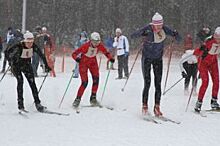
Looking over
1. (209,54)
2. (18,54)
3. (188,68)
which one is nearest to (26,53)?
(18,54)

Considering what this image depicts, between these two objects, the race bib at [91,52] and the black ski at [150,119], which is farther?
the race bib at [91,52]

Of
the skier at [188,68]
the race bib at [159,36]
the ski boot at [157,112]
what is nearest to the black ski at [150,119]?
the ski boot at [157,112]

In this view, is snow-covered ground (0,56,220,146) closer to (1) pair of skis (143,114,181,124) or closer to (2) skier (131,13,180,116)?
(1) pair of skis (143,114,181,124)

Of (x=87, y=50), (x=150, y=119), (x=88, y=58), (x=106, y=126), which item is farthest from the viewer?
(x=88, y=58)

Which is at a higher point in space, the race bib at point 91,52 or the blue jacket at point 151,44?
the blue jacket at point 151,44

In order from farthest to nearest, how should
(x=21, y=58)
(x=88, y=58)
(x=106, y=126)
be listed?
(x=88, y=58) → (x=21, y=58) → (x=106, y=126)

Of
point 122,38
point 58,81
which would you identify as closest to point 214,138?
point 58,81

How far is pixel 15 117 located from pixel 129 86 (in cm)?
560

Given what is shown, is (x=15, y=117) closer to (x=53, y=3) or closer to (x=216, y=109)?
(x=216, y=109)

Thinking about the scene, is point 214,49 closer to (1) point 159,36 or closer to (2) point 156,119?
(1) point 159,36

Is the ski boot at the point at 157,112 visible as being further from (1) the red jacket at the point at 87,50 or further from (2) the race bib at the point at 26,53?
(2) the race bib at the point at 26,53

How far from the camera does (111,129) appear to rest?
789cm

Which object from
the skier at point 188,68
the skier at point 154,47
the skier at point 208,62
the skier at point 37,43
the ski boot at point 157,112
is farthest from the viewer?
the skier at point 37,43

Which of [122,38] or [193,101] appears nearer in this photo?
[193,101]
